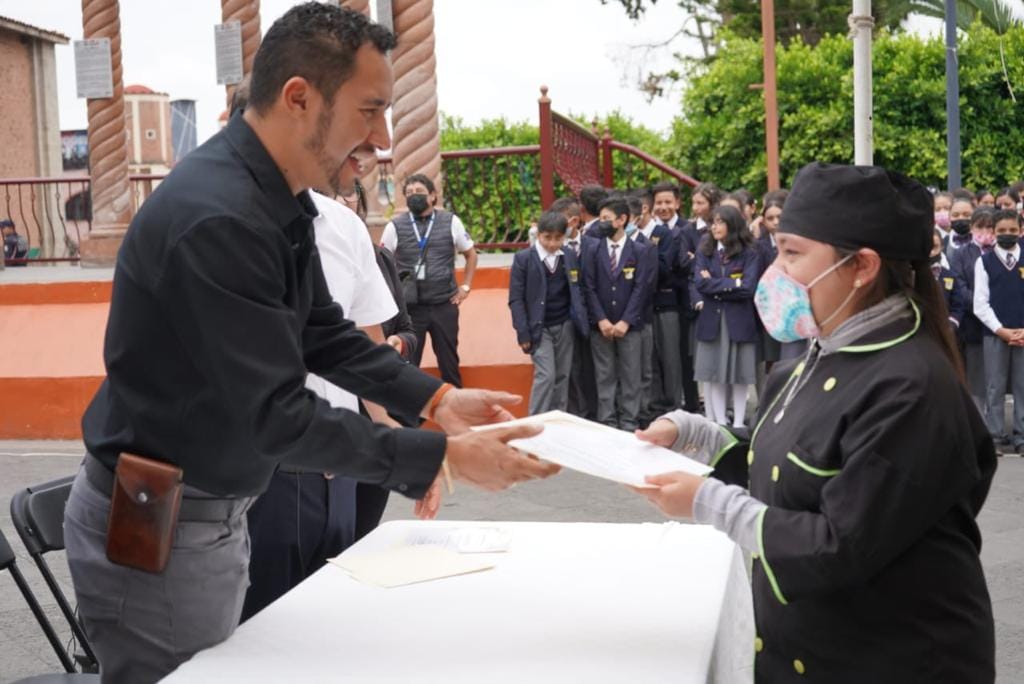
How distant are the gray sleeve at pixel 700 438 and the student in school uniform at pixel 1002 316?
7.09 metres

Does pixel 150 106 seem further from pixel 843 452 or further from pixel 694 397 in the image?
pixel 843 452

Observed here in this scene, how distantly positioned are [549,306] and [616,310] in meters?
0.54

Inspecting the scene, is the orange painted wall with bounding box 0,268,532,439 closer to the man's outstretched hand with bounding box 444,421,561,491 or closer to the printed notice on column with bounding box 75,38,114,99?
the printed notice on column with bounding box 75,38,114,99

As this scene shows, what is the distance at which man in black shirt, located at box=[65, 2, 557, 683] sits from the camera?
2.24 m

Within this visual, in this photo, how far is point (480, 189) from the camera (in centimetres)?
1395

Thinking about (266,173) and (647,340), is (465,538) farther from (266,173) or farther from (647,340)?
(647,340)

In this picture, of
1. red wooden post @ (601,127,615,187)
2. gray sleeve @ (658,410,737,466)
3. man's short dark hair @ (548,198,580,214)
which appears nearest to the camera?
gray sleeve @ (658,410,737,466)

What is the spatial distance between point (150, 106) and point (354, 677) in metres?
81.8

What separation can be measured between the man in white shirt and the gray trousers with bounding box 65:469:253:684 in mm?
7547

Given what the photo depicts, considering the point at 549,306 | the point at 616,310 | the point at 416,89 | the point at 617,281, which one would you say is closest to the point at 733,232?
the point at 617,281

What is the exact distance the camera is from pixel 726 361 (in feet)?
32.3

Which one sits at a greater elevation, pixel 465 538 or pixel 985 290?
pixel 985 290

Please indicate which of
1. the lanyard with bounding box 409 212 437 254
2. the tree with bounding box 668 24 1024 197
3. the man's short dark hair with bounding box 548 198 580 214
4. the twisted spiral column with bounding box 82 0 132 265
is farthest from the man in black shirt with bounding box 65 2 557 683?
the tree with bounding box 668 24 1024 197

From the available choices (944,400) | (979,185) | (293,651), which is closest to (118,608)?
(293,651)
